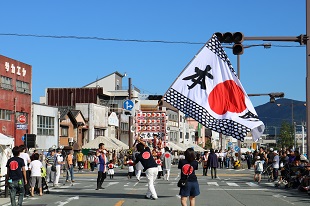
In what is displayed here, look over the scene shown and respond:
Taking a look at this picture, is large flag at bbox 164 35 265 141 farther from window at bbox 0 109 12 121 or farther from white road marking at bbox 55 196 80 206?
window at bbox 0 109 12 121

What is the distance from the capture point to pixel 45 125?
199 ft

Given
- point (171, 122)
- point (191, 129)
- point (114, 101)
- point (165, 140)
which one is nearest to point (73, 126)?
point (114, 101)

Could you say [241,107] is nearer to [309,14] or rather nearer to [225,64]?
[225,64]

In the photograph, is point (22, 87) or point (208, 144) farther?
point (208, 144)

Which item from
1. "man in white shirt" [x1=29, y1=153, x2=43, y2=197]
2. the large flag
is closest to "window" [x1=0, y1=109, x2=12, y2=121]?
"man in white shirt" [x1=29, y1=153, x2=43, y2=197]

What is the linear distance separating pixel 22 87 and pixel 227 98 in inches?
1684

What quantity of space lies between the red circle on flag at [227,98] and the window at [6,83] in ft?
127

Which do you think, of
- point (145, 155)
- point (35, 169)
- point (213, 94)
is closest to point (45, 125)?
point (35, 169)

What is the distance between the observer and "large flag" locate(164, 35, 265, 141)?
15079 mm

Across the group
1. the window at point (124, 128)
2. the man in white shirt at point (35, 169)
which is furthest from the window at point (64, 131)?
the man in white shirt at point (35, 169)

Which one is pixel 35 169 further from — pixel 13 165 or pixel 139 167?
pixel 139 167

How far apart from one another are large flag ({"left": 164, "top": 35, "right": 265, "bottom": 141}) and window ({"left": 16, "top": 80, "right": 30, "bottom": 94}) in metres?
41.1

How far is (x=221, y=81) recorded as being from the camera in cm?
1577

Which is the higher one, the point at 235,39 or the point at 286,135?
the point at 235,39
